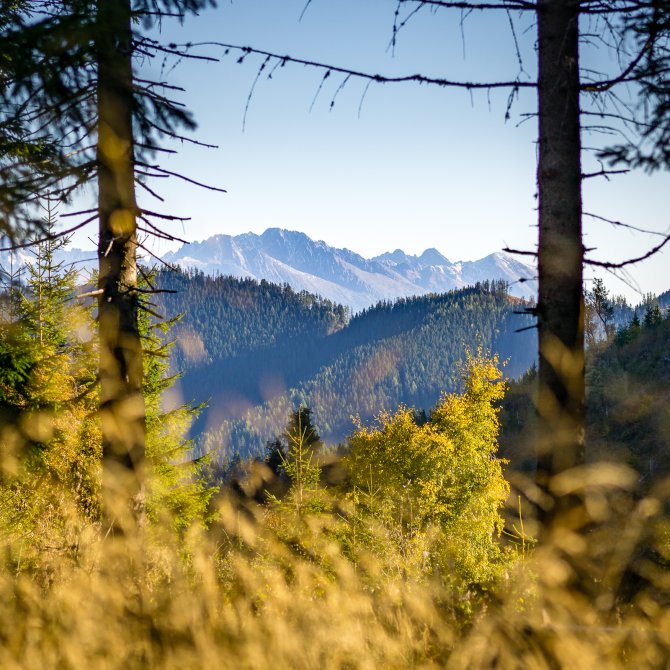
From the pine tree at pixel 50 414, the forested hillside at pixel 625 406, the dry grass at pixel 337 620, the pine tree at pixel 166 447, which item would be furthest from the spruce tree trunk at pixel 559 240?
the forested hillside at pixel 625 406

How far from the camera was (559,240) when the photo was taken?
4086 millimetres

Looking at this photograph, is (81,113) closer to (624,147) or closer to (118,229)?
(118,229)

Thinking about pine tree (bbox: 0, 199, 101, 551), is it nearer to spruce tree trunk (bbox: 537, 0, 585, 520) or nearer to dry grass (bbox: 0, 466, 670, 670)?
dry grass (bbox: 0, 466, 670, 670)

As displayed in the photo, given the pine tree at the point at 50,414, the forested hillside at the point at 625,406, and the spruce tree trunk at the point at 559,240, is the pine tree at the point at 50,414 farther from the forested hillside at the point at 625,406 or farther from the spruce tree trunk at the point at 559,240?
the forested hillside at the point at 625,406

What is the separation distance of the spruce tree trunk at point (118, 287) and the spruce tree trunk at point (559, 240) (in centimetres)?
412

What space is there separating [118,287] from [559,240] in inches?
175

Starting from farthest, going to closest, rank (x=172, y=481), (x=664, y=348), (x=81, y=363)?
(x=664, y=348), (x=172, y=481), (x=81, y=363)

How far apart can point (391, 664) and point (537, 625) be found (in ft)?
2.80

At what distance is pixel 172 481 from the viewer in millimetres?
15664

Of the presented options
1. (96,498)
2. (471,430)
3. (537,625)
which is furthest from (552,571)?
(471,430)

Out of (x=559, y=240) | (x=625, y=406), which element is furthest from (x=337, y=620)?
(x=625, y=406)

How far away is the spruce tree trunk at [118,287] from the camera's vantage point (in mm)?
5910

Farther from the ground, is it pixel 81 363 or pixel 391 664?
pixel 81 363

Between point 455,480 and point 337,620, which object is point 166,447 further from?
point 455,480
